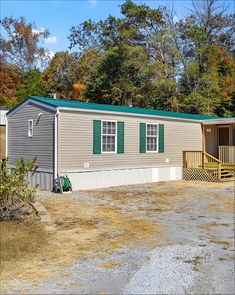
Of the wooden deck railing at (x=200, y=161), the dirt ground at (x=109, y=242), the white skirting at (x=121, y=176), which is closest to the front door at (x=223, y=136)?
the wooden deck railing at (x=200, y=161)

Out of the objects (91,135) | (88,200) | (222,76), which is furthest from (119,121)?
(222,76)

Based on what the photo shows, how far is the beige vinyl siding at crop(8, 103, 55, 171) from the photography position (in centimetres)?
1338

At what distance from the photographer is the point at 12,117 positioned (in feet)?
51.9

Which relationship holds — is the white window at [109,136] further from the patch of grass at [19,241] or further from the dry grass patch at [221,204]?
the patch of grass at [19,241]

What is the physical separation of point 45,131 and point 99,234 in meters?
7.27

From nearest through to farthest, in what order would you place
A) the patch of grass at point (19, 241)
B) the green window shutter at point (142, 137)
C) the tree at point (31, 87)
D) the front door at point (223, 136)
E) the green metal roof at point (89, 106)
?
the patch of grass at point (19, 241), the green metal roof at point (89, 106), the green window shutter at point (142, 137), the front door at point (223, 136), the tree at point (31, 87)

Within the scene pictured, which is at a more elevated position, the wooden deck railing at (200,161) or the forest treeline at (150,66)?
the forest treeline at (150,66)

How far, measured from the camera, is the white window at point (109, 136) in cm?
1443

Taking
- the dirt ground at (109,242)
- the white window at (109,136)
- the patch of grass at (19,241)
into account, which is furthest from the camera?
the white window at (109,136)

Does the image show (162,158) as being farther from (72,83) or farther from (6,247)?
(72,83)

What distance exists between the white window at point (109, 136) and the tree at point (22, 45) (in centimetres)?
2696

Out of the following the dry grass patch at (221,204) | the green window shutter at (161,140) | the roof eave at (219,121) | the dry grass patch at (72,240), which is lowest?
the dry grass patch at (72,240)

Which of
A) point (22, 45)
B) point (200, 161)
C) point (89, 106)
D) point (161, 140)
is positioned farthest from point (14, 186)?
point (22, 45)

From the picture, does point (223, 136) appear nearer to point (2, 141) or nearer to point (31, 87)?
point (2, 141)
